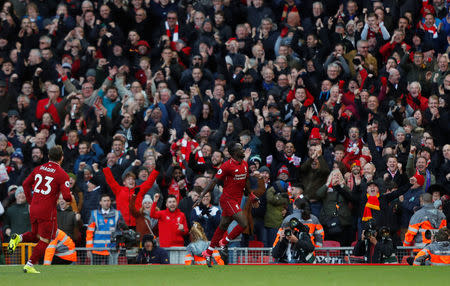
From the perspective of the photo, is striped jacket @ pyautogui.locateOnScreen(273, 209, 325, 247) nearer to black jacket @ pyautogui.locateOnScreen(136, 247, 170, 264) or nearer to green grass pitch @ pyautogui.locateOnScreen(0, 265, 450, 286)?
green grass pitch @ pyautogui.locateOnScreen(0, 265, 450, 286)

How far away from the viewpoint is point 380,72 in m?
21.0

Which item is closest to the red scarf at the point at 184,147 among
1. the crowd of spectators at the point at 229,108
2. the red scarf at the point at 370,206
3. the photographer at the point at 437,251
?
the crowd of spectators at the point at 229,108

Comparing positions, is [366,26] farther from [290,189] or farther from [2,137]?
[2,137]

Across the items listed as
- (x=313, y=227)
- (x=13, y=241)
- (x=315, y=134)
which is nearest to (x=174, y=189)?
(x=315, y=134)

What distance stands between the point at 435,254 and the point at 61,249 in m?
6.20

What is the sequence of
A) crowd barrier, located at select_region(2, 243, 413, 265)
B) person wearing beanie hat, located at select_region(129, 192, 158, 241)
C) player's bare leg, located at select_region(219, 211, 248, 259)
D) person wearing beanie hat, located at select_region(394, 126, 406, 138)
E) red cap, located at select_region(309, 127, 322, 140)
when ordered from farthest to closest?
red cap, located at select_region(309, 127, 322, 140)
person wearing beanie hat, located at select_region(394, 126, 406, 138)
person wearing beanie hat, located at select_region(129, 192, 158, 241)
crowd barrier, located at select_region(2, 243, 413, 265)
player's bare leg, located at select_region(219, 211, 248, 259)

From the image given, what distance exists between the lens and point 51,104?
920 inches

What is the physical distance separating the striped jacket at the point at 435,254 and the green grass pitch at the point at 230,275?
0.58 meters

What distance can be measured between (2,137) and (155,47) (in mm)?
4994

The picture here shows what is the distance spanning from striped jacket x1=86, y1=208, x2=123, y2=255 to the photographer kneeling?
3438mm

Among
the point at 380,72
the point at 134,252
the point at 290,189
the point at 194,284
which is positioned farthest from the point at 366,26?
the point at 194,284

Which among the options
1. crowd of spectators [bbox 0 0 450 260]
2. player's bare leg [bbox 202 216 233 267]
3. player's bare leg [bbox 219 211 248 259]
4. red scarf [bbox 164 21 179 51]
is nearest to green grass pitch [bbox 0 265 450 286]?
player's bare leg [bbox 202 216 233 267]

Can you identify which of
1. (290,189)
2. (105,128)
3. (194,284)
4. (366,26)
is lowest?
(194,284)

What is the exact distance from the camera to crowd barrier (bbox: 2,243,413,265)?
1641cm
